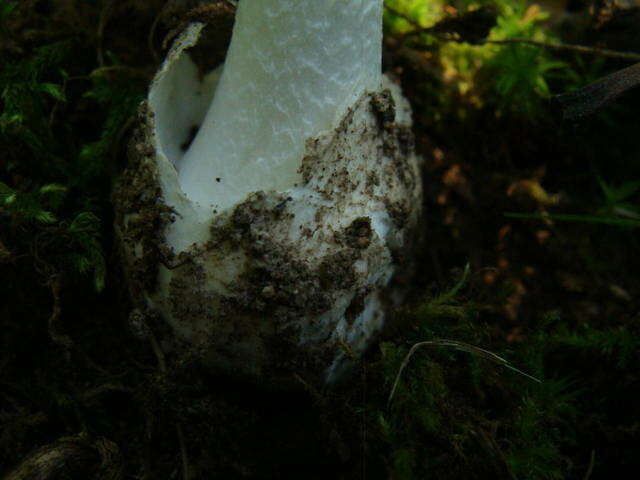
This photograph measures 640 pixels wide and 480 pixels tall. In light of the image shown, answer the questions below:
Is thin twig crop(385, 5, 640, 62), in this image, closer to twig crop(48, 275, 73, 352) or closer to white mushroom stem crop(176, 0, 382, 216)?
white mushroom stem crop(176, 0, 382, 216)

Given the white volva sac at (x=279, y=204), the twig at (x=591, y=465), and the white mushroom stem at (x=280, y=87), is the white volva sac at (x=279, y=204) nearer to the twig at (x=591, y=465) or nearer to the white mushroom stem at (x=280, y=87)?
the white mushroom stem at (x=280, y=87)

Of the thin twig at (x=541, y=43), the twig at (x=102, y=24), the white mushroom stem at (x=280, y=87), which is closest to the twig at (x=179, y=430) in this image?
the white mushroom stem at (x=280, y=87)

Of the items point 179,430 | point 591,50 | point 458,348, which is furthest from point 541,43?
point 179,430

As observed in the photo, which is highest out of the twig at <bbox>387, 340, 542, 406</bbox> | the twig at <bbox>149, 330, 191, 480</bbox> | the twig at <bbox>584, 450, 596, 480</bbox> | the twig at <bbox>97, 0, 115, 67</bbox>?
the twig at <bbox>97, 0, 115, 67</bbox>

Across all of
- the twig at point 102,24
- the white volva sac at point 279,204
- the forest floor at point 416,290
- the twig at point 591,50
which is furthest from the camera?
the twig at point 102,24

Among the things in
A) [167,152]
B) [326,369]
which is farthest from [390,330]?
[167,152]

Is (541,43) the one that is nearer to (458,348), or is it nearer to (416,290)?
(416,290)

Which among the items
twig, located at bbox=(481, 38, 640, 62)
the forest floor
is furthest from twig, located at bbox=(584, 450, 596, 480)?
twig, located at bbox=(481, 38, 640, 62)
